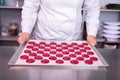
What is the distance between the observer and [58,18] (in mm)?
1505

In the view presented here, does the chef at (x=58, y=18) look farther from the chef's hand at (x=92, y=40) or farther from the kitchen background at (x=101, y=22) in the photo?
the kitchen background at (x=101, y=22)

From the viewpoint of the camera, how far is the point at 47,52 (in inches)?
46.1

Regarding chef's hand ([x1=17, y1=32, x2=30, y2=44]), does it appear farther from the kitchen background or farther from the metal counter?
the kitchen background

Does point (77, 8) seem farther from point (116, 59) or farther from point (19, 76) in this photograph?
point (19, 76)

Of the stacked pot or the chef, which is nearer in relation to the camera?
the chef

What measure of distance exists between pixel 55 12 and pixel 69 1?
13 cm

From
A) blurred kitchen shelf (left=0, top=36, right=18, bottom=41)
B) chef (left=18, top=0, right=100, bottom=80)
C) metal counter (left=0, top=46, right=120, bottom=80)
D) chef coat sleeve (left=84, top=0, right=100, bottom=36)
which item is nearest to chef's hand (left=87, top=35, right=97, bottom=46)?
chef (left=18, top=0, right=100, bottom=80)

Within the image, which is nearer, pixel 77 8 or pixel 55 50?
pixel 55 50

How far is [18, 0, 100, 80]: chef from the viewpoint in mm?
1499

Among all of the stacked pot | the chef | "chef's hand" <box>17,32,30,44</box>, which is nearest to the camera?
"chef's hand" <box>17,32,30,44</box>

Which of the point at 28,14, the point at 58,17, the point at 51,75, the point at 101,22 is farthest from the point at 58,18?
the point at 101,22

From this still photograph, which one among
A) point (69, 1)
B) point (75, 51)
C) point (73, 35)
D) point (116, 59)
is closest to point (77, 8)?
point (69, 1)

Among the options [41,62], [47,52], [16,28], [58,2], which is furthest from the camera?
[16,28]

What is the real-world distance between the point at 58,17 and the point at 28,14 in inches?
8.6
